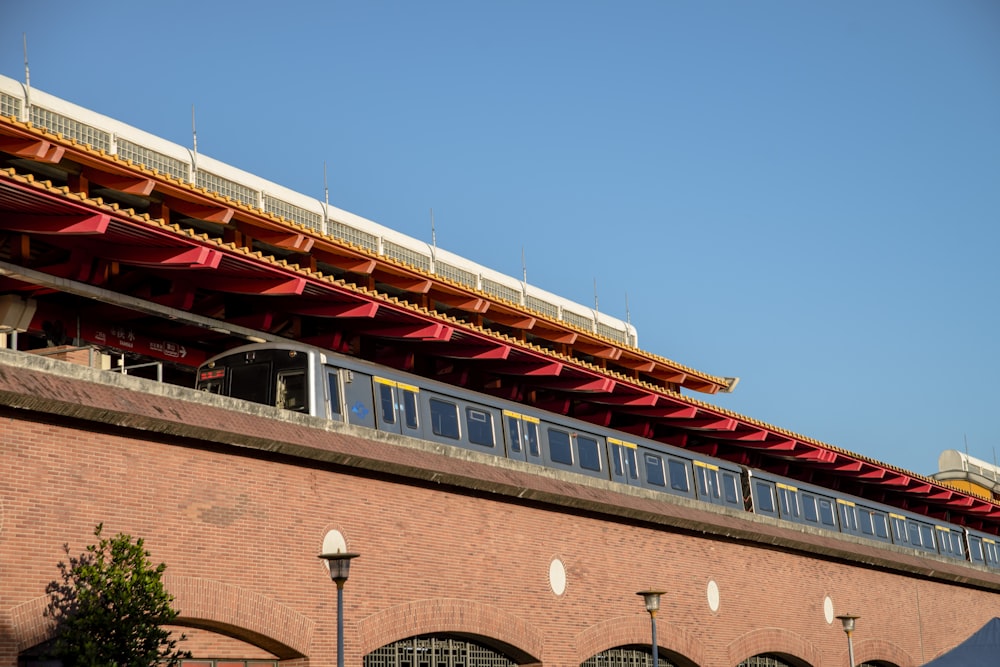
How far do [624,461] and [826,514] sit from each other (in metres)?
10.6

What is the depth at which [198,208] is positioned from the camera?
2202cm

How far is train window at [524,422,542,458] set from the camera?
2502 centimetres

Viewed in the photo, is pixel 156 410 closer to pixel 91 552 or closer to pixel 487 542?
pixel 91 552

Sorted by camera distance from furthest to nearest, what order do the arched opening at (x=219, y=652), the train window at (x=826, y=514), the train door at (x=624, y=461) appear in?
the train window at (x=826, y=514) → the train door at (x=624, y=461) → the arched opening at (x=219, y=652)

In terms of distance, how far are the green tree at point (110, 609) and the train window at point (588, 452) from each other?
1348 centimetres

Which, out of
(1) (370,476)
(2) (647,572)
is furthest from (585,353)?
(1) (370,476)

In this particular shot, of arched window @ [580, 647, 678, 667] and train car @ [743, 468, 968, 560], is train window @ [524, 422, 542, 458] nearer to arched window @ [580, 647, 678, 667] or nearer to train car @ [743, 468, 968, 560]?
arched window @ [580, 647, 678, 667]

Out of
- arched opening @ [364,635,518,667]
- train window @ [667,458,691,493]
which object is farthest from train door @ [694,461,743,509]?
arched opening @ [364,635,518,667]

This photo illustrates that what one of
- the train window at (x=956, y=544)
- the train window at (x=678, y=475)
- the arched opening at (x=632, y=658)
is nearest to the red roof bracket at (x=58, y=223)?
the arched opening at (x=632, y=658)

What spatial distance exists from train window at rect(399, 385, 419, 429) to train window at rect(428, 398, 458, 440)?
1.53 ft

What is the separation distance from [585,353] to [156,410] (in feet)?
65.1

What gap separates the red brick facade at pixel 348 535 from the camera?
14.1 m

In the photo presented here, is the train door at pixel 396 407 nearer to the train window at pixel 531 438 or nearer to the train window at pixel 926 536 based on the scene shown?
the train window at pixel 531 438

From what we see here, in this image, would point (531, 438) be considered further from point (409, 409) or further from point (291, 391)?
point (291, 391)
